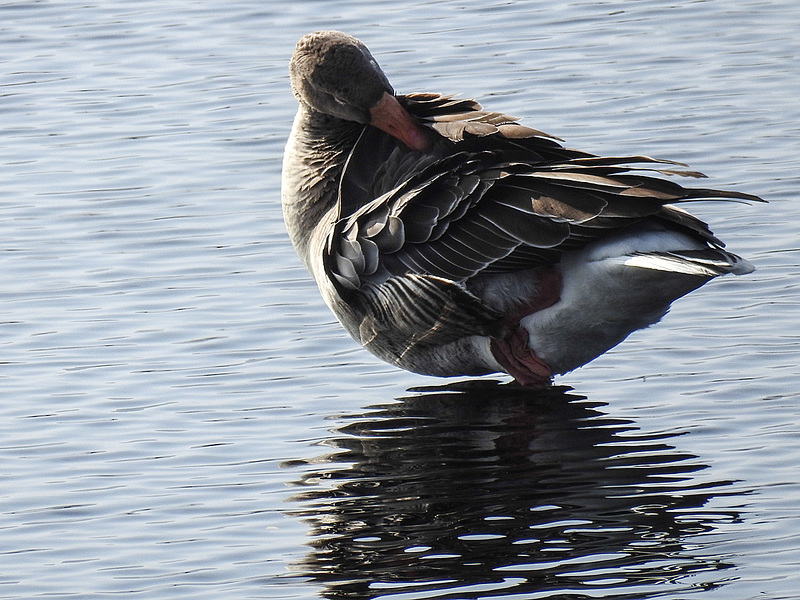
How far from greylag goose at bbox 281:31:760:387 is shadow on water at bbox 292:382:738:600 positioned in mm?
381

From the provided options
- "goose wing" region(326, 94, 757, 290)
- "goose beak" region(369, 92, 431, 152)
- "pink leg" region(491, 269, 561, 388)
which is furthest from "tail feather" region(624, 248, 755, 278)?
"goose beak" region(369, 92, 431, 152)

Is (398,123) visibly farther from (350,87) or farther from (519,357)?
(519,357)

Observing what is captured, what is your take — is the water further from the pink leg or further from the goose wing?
the goose wing

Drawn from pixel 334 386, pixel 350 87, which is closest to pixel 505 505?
pixel 334 386

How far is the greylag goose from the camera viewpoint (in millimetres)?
6805

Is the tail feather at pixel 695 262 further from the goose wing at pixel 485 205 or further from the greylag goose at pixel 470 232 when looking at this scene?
the goose wing at pixel 485 205

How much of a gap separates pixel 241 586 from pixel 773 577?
1914mm

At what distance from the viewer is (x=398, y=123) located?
294 inches

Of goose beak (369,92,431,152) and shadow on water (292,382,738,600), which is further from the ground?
goose beak (369,92,431,152)

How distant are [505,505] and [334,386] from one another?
1.74 meters

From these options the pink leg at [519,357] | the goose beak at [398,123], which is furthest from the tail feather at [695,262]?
the goose beak at [398,123]

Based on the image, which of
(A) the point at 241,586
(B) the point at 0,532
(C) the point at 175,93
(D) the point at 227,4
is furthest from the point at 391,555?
(D) the point at 227,4

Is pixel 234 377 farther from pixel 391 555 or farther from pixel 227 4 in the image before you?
pixel 227 4

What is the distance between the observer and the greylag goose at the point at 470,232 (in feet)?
22.3
